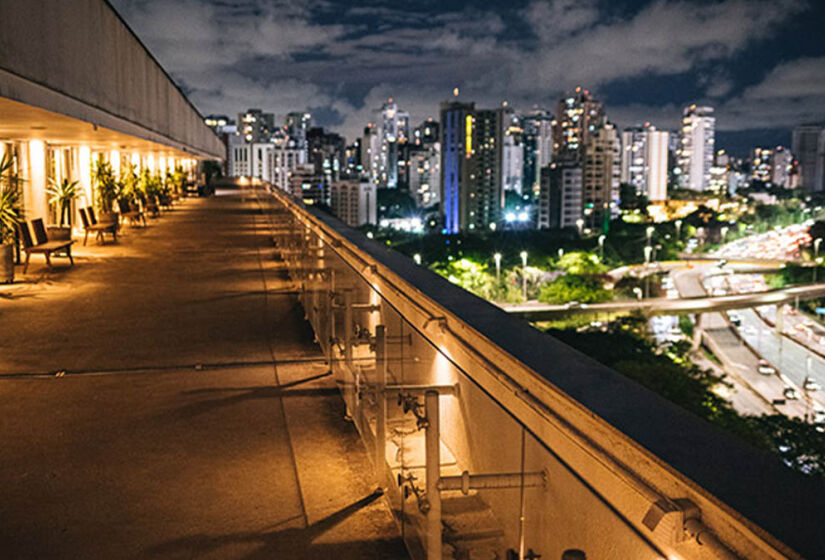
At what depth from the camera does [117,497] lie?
342cm

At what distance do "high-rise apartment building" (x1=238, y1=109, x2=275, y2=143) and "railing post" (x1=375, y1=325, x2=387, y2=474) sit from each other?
169780mm

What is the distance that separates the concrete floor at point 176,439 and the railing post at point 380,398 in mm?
185

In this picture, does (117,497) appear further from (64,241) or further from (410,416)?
(64,241)

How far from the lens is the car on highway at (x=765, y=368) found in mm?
77938

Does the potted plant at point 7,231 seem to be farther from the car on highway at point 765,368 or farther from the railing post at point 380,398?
the car on highway at point 765,368

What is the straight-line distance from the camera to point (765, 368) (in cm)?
7812

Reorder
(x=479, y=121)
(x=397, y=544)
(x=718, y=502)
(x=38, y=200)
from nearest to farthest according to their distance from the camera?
1. (x=718, y=502)
2. (x=397, y=544)
3. (x=38, y=200)
4. (x=479, y=121)

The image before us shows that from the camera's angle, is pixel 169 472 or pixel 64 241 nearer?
pixel 169 472

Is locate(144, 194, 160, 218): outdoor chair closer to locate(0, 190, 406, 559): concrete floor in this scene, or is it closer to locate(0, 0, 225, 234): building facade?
locate(0, 0, 225, 234): building facade

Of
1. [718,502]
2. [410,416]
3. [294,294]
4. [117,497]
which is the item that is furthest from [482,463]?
[294,294]

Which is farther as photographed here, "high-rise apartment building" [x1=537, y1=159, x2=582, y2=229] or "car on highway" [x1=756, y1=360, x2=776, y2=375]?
"high-rise apartment building" [x1=537, y1=159, x2=582, y2=229]

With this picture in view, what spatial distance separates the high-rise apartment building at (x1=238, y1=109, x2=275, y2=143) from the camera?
17051 cm

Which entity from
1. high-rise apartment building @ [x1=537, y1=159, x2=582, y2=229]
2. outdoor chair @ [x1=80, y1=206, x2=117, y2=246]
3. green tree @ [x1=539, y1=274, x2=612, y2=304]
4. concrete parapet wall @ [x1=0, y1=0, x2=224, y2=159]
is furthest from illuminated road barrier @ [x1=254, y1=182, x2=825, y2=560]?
high-rise apartment building @ [x1=537, y1=159, x2=582, y2=229]

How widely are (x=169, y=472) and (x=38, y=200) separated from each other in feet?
41.8
